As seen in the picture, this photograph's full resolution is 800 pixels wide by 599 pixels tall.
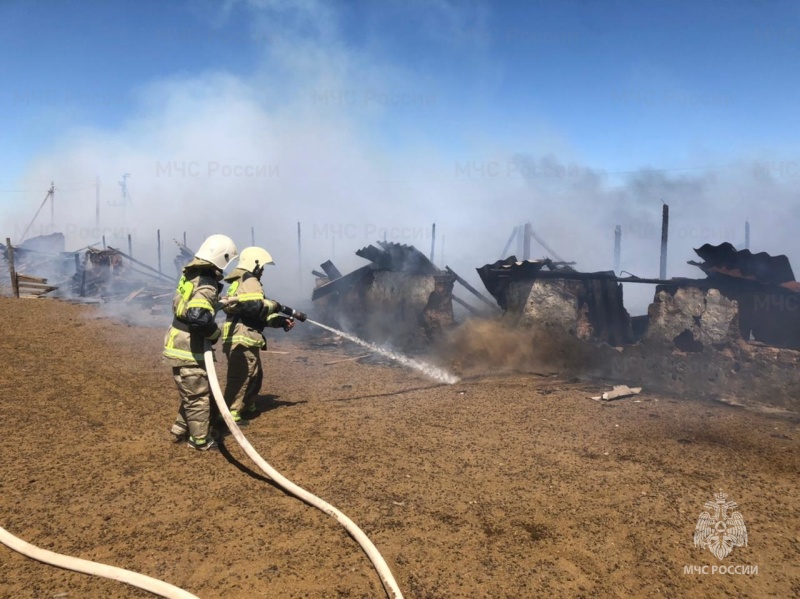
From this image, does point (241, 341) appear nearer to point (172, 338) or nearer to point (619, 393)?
point (172, 338)

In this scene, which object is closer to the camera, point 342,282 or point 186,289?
point 186,289

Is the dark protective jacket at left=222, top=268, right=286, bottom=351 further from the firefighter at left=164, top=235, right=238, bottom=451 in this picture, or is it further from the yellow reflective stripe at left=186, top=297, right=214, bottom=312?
the yellow reflective stripe at left=186, top=297, right=214, bottom=312

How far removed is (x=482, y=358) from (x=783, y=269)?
5.55 metres

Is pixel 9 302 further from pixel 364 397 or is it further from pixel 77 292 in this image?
pixel 364 397

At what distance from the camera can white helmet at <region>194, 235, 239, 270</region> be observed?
4.94 meters

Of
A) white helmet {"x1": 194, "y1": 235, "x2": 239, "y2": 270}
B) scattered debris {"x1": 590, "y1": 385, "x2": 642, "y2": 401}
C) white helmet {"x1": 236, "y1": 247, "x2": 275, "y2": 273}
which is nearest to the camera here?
white helmet {"x1": 194, "y1": 235, "x2": 239, "y2": 270}

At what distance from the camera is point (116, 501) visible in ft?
12.6

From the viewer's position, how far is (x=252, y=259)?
6.12m

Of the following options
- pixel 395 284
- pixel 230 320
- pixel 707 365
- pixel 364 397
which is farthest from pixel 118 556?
pixel 395 284

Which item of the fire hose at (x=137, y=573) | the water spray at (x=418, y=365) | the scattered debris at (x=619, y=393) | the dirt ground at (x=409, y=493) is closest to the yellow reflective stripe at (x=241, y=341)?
the dirt ground at (x=409, y=493)

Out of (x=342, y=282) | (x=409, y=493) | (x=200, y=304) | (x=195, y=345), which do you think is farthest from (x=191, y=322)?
(x=342, y=282)

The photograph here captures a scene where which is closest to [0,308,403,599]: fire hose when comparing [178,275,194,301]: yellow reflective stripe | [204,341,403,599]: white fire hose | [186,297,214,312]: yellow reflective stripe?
[204,341,403,599]: white fire hose

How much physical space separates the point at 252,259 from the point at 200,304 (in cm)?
157

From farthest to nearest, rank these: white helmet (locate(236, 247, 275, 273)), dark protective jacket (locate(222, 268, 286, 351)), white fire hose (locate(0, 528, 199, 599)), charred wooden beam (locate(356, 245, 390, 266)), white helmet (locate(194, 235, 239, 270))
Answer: charred wooden beam (locate(356, 245, 390, 266)), white helmet (locate(236, 247, 275, 273)), dark protective jacket (locate(222, 268, 286, 351)), white helmet (locate(194, 235, 239, 270)), white fire hose (locate(0, 528, 199, 599))
